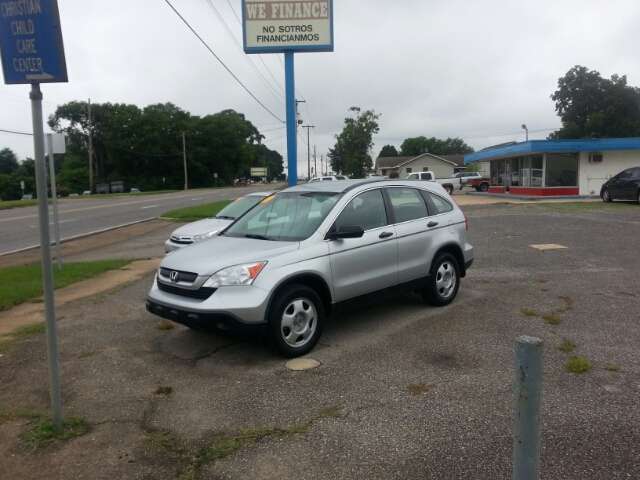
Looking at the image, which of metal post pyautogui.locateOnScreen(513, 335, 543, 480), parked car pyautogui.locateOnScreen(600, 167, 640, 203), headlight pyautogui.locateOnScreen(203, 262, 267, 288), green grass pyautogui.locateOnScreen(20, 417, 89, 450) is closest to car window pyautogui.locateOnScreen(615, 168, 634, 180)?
parked car pyautogui.locateOnScreen(600, 167, 640, 203)

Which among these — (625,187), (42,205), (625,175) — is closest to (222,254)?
(42,205)

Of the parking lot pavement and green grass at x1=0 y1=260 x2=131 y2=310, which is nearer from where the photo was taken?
the parking lot pavement

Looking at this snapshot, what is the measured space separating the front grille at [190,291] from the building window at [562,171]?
91.2ft

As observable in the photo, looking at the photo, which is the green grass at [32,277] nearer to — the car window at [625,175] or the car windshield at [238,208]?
the car windshield at [238,208]

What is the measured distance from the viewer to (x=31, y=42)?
3633 millimetres

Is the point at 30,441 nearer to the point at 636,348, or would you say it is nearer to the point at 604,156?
the point at 636,348

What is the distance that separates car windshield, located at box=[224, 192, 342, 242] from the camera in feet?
19.4

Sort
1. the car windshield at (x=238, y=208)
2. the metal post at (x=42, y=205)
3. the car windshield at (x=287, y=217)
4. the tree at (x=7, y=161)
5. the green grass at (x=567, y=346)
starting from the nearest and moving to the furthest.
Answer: the metal post at (x=42, y=205), the green grass at (x=567, y=346), the car windshield at (x=287, y=217), the car windshield at (x=238, y=208), the tree at (x=7, y=161)

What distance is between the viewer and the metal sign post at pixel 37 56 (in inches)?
141

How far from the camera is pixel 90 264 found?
11.0 metres

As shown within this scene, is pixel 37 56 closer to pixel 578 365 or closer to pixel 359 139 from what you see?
pixel 578 365

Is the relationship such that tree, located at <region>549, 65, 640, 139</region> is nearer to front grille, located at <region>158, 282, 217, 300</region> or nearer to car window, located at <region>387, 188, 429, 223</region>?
car window, located at <region>387, 188, 429, 223</region>

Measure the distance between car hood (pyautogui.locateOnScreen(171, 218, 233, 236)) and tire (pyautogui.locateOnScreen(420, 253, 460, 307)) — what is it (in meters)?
4.63

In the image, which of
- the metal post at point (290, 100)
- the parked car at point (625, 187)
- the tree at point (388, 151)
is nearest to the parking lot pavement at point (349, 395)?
the metal post at point (290, 100)
